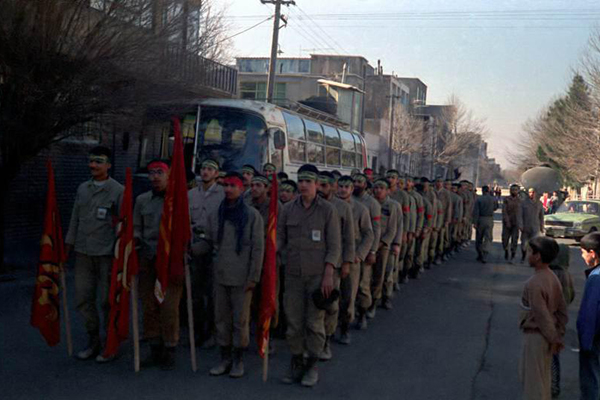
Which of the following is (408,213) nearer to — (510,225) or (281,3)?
(510,225)

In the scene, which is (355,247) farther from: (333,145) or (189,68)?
(333,145)

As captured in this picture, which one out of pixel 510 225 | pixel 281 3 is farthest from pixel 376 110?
pixel 510 225

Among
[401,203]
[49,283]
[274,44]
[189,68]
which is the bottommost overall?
[49,283]

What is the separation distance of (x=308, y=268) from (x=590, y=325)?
261 cm

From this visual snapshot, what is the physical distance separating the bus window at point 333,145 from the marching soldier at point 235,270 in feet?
38.0

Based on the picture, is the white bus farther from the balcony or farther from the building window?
the building window

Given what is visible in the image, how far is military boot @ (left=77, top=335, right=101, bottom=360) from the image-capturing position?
705 centimetres

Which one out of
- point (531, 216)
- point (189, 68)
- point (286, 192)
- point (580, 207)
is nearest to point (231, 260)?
point (286, 192)

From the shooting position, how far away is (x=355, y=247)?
8.02 metres

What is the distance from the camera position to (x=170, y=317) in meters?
6.84

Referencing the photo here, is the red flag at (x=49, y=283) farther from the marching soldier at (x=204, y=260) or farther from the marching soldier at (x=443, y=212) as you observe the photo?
the marching soldier at (x=443, y=212)

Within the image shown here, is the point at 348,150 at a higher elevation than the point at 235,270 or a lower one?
higher

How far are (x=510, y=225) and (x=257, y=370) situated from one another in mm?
11838

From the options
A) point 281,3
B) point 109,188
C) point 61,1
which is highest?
point 281,3
